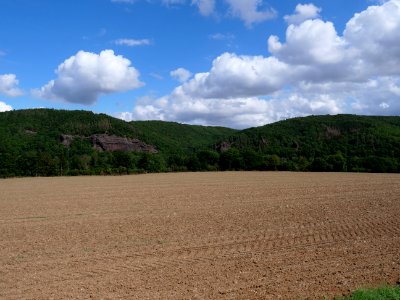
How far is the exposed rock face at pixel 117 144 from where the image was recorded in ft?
508

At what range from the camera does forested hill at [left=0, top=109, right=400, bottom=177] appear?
91.7 m

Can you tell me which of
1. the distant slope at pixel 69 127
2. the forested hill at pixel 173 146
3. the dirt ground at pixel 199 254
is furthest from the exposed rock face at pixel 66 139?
the dirt ground at pixel 199 254

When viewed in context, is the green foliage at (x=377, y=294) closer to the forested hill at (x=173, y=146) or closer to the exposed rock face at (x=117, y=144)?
the forested hill at (x=173, y=146)

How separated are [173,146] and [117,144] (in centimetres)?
2322

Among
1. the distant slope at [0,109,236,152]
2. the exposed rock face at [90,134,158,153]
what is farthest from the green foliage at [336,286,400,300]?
the exposed rock face at [90,134,158,153]

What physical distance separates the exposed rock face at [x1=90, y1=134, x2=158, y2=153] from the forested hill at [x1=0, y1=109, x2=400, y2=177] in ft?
1.28

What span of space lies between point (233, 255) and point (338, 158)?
85672 mm

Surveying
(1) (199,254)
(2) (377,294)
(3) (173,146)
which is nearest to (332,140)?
(3) (173,146)

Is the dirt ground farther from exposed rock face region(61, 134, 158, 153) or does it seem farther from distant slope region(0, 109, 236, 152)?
exposed rock face region(61, 134, 158, 153)

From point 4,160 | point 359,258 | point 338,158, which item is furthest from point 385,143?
point 359,258

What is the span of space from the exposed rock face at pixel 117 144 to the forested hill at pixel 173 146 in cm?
39

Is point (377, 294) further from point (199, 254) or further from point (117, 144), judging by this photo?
point (117, 144)

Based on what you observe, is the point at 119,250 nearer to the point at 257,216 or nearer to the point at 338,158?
the point at 257,216

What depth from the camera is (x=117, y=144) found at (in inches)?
6294
